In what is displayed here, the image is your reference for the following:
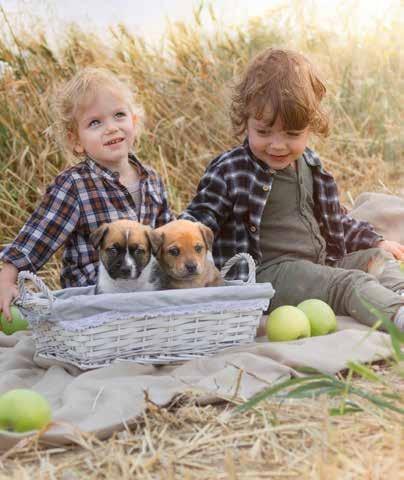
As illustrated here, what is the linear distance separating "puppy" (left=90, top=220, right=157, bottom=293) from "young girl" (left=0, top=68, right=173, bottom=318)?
69cm

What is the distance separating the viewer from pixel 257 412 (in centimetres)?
265

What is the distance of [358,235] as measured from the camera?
4758mm

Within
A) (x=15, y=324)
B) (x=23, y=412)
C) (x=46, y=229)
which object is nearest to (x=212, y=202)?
(x=46, y=229)

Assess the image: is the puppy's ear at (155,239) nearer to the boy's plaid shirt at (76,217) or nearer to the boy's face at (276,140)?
the boy's plaid shirt at (76,217)

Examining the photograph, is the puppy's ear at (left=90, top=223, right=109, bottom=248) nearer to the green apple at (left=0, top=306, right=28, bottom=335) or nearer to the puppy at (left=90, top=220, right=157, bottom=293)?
the puppy at (left=90, top=220, right=157, bottom=293)

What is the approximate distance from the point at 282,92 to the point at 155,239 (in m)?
1.27

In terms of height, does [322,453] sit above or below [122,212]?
below

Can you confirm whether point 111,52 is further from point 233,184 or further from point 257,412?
point 257,412

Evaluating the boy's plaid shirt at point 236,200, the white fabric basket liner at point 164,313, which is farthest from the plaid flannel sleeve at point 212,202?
the white fabric basket liner at point 164,313

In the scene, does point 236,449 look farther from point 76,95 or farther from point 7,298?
point 76,95

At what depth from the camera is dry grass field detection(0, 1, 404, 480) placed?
90.6 inches

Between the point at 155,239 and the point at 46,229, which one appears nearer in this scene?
the point at 155,239

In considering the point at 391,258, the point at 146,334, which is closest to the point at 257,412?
the point at 146,334

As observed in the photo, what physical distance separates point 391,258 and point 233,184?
106 cm
